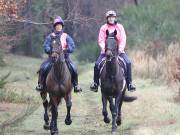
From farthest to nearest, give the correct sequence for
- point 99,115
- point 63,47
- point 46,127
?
point 99,115 < point 46,127 < point 63,47

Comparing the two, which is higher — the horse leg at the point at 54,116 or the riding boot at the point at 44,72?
the riding boot at the point at 44,72

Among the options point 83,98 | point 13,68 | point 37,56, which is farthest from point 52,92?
point 37,56

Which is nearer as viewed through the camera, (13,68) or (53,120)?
(53,120)

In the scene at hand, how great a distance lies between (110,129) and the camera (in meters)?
16.9

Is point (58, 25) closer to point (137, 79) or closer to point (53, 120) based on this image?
point (53, 120)

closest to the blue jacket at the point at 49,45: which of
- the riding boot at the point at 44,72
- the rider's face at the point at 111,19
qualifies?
the riding boot at the point at 44,72

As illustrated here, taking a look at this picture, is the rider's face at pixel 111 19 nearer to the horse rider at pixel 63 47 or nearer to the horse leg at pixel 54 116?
the horse rider at pixel 63 47

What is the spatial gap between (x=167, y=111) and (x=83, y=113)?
129 inches

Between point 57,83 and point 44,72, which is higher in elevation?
point 44,72

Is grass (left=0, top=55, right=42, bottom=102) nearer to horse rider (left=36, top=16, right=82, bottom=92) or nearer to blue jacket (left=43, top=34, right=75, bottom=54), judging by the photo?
horse rider (left=36, top=16, right=82, bottom=92)

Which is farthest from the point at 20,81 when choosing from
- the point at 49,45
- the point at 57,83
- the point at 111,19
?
the point at 49,45

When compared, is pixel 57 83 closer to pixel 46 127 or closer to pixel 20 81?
pixel 46 127

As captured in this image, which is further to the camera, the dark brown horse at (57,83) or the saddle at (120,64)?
the saddle at (120,64)

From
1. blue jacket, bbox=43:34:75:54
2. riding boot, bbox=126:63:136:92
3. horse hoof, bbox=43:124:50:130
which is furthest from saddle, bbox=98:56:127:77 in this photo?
horse hoof, bbox=43:124:50:130
